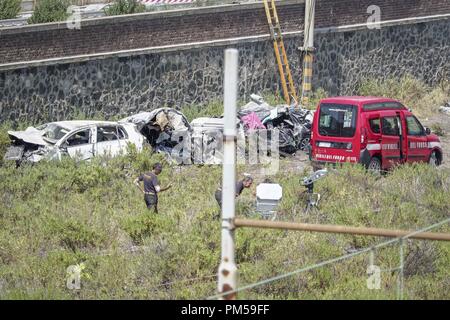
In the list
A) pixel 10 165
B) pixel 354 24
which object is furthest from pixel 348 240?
pixel 354 24

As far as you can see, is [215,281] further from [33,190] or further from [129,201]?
[33,190]

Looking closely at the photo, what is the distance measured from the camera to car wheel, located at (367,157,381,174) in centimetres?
2341

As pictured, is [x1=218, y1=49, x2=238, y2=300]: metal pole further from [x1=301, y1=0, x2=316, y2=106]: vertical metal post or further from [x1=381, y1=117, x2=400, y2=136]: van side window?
[x1=301, y1=0, x2=316, y2=106]: vertical metal post

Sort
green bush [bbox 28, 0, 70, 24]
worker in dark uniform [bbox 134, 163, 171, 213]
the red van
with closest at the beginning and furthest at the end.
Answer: worker in dark uniform [bbox 134, 163, 171, 213]
the red van
green bush [bbox 28, 0, 70, 24]

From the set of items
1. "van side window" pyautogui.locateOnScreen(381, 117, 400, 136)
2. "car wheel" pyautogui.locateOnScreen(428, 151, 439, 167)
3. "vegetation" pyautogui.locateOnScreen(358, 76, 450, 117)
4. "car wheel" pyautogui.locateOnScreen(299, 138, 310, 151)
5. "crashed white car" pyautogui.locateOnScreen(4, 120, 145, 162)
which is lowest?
"car wheel" pyautogui.locateOnScreen(428, 151, 439, 167)

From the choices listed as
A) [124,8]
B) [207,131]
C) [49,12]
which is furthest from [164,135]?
[49,12]

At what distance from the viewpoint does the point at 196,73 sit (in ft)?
99.6

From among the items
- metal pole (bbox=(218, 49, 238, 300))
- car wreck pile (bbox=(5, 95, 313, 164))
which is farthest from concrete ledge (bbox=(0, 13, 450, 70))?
metal pole (bbox=(218, 49, 238, 300))

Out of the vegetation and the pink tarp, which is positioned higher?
the vegetation

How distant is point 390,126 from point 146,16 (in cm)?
846

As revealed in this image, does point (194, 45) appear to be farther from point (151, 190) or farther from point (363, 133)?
point (151, 190)

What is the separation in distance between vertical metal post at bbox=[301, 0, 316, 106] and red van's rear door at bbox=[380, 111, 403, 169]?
7.55m

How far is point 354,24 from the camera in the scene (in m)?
33.3

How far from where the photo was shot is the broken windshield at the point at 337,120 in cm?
2329
